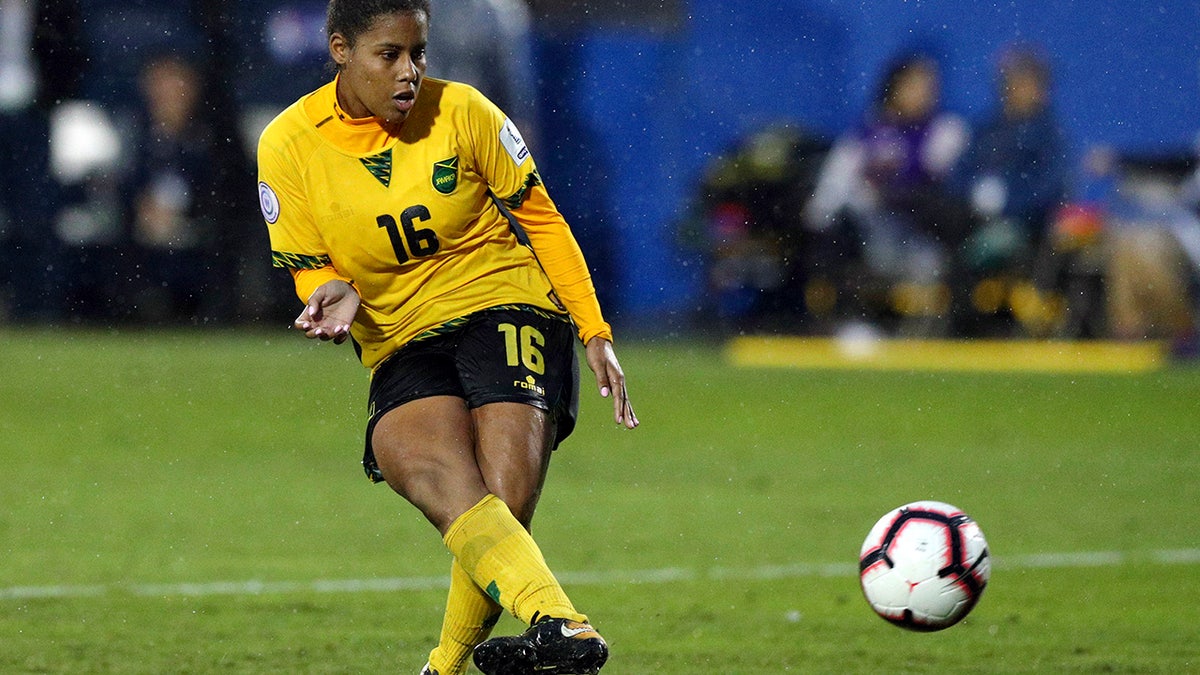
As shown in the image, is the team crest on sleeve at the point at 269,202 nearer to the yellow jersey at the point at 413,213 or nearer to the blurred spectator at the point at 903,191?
the yellow jersey at the point at 413,213

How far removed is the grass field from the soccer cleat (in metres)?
1.41

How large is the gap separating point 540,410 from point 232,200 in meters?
13.3

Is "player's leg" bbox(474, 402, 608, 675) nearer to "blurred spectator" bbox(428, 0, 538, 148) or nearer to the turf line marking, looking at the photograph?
the turf line marking

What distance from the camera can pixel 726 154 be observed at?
16.8 m

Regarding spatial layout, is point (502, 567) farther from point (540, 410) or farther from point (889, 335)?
point (889, 335)

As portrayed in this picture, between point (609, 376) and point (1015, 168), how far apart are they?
1106cm

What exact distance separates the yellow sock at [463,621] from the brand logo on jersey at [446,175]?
1.02 m

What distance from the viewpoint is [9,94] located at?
1770 centimetres

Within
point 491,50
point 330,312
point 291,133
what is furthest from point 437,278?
point 491,50

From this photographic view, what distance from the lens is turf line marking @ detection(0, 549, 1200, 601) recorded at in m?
6.95

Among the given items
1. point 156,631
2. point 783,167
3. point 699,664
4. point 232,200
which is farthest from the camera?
point 232,200

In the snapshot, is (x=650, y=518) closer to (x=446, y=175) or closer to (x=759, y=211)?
(x=446, y=175)

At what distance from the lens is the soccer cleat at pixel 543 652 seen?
162 inches

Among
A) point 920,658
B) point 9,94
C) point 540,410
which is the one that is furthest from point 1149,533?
point 9,94
